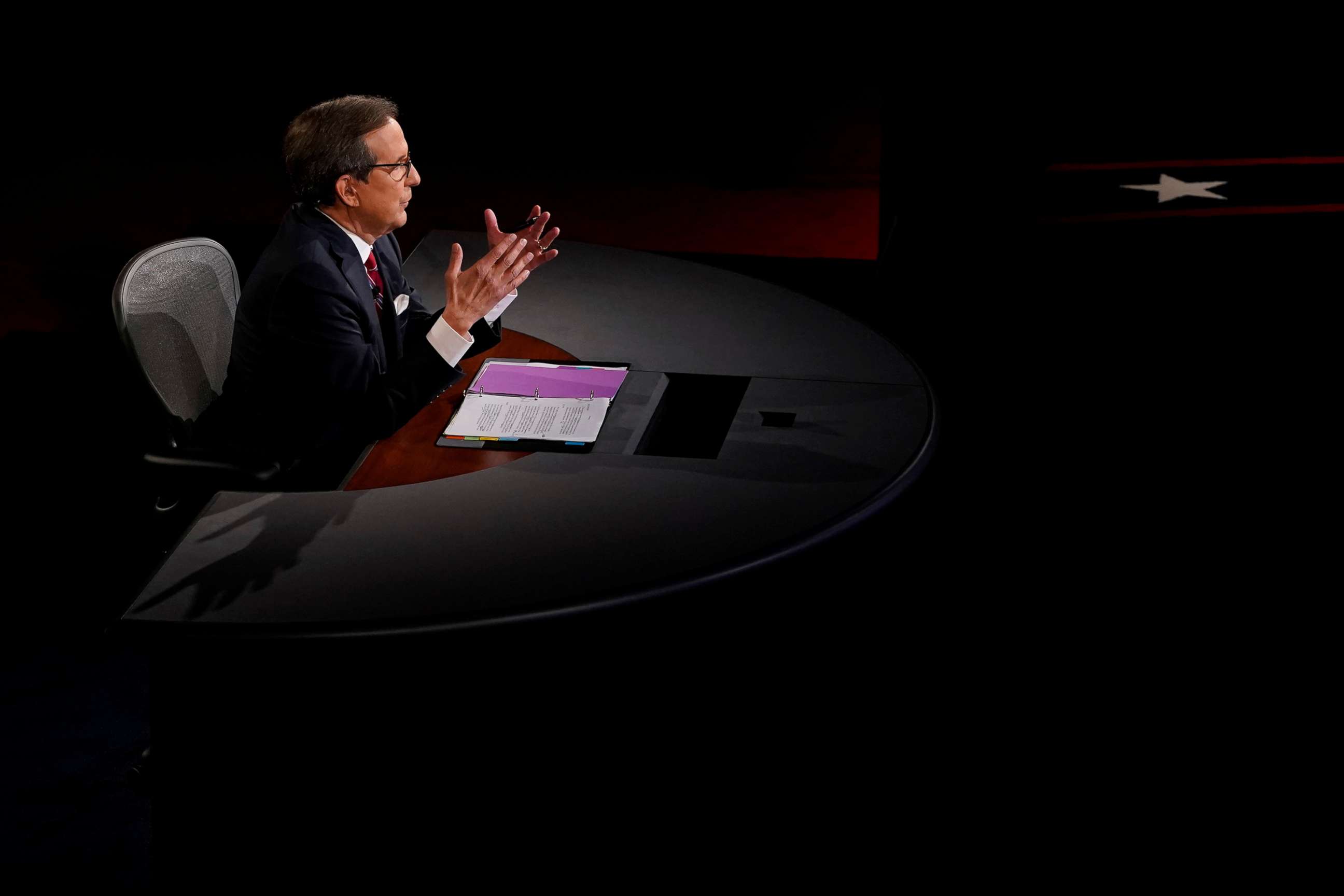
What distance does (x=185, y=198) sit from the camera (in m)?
5.82

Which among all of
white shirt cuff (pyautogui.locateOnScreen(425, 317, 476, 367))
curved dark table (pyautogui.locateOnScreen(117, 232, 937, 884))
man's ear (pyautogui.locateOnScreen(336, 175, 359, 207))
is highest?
man's ear (pyautogui.locateOnScreen(336, 175, 359, 207))

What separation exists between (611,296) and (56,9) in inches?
201

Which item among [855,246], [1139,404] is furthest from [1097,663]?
[855,246]

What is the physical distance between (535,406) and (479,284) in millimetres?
270

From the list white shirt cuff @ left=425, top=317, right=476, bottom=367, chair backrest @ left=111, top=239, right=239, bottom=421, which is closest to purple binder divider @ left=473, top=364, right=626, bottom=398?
white shirt cuff @ left=425, top=317, right=476, bottom=367

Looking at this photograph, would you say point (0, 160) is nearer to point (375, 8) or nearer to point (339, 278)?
point (375, 8)

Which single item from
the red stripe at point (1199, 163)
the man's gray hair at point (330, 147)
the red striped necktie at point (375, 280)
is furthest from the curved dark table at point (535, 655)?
the red stripe at point (1199, 163)

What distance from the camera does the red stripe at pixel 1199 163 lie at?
14.8 ft

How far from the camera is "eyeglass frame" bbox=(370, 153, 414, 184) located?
2467 millimetres

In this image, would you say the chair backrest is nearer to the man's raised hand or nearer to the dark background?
the dark background

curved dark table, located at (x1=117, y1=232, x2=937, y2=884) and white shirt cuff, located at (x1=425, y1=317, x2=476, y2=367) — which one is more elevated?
white shirt cuff, located at (x1=425, y1=317, x2=476, y2=367)

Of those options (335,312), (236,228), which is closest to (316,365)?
(335,312)

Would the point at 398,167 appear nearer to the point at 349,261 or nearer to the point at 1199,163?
the point at 349,261

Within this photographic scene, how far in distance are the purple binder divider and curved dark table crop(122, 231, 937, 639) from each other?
48 millimetres
